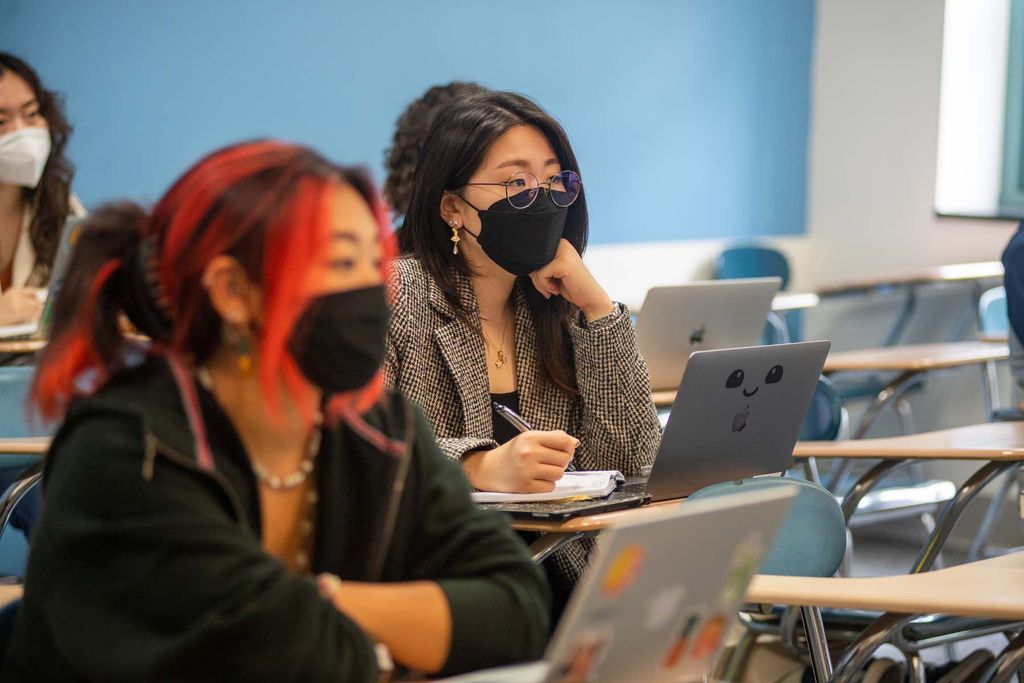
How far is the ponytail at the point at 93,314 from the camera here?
1.24 metres

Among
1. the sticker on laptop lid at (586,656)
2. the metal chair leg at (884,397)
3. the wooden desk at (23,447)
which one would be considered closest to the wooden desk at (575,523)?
the sticker on laptop lid at (586,656)

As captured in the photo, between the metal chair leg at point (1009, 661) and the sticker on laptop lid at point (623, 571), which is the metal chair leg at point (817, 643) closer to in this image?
the metal chair leg at point (1009, 661)

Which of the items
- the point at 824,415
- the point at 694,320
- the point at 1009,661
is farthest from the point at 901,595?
Answer: the point at 824,415

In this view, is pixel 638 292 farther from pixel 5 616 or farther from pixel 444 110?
pixel 5 616

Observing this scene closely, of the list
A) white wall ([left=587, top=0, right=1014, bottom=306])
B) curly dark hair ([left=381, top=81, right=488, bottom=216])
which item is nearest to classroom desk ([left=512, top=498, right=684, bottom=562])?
Answer: curly dark hair ([left=381, top=81, right=488, bottom=216])

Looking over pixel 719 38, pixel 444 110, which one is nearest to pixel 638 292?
pixel 719 38

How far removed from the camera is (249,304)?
1208 millimetres

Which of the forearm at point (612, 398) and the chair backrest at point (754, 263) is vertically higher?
the forearm at point (612, 398)

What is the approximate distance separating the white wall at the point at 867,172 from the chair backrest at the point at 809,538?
318 centimetres

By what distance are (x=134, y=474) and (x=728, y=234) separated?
4849 mm

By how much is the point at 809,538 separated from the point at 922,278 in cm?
299

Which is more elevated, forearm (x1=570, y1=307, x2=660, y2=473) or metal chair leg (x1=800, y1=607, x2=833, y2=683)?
forearm (x1=570, y1=307, x2=660, y2=473)

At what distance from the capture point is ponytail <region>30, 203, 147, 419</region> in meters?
1.24

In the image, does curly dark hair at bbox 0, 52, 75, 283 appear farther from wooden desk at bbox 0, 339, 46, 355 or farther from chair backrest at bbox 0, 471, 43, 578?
chair backrest at bbox 0, 471, 43, 578
